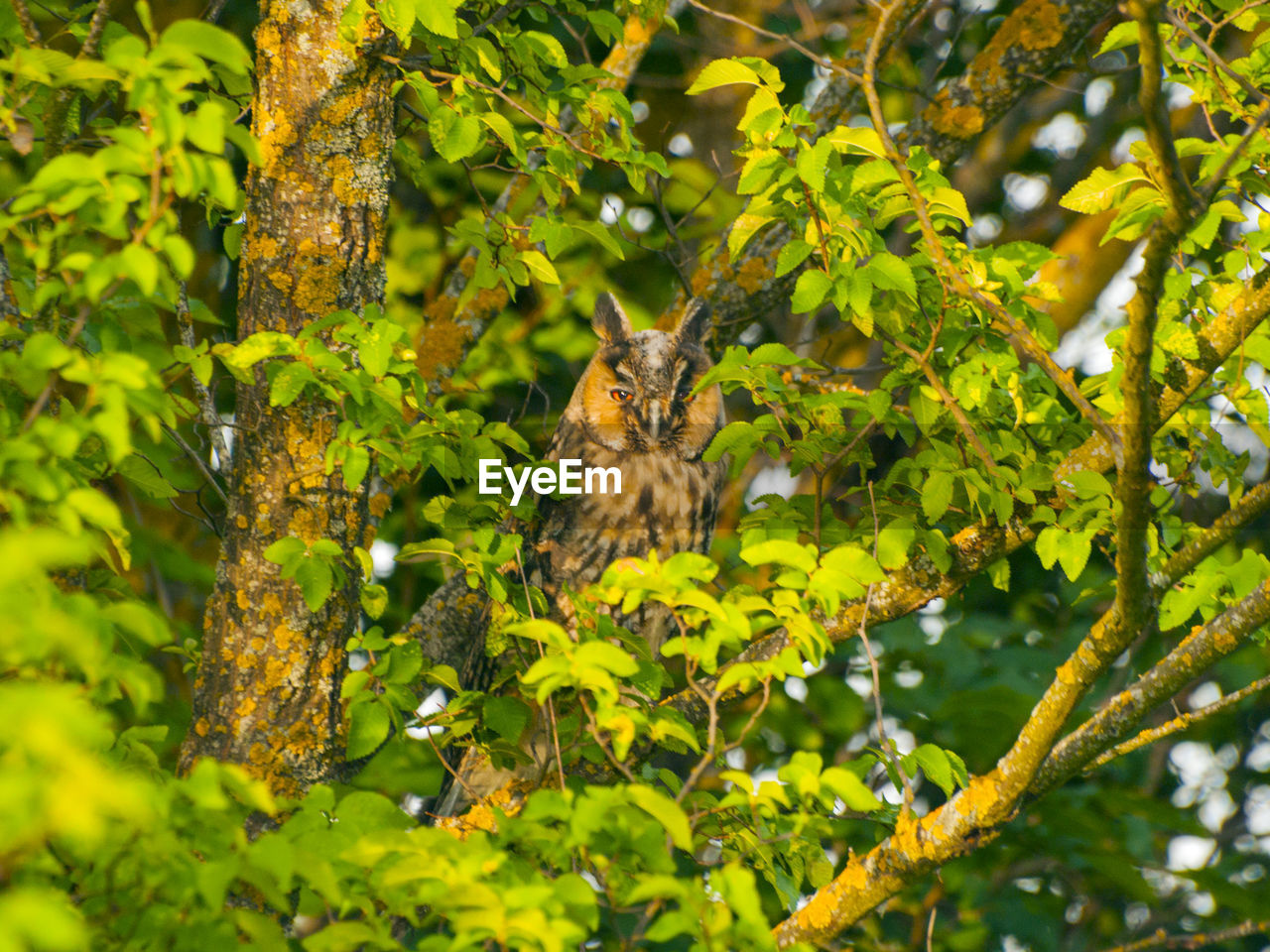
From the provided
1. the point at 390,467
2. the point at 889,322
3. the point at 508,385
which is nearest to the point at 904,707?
the point at 508,385

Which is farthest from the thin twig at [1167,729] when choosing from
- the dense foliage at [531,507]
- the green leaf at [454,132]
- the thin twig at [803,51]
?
the green leaf at [454,132]

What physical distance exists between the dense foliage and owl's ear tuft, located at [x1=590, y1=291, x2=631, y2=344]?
328 mm

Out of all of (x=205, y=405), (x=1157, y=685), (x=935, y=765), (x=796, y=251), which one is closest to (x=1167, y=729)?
(x=1157, y=685)

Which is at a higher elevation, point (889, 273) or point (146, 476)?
point (889, 273)

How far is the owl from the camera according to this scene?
13.2ft

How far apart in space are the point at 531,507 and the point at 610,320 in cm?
145

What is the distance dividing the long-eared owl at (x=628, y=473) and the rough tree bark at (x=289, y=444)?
5.01ft

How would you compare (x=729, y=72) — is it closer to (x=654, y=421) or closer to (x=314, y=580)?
(x=314, y=580)

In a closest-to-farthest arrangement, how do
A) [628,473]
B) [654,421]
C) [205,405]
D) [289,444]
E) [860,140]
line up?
[860,140] → [289,444] → [205,405] → [654,421] → [628,473]

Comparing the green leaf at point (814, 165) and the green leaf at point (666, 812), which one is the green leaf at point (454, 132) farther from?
the green leaf at point (666, 812)

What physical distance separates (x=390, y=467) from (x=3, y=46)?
Answer: 140 cm

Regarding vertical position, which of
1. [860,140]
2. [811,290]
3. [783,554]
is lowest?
[783,554]

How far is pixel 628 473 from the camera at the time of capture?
4.15 metres

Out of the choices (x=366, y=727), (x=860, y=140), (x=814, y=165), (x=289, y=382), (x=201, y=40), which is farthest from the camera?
(x=366, y=727)
